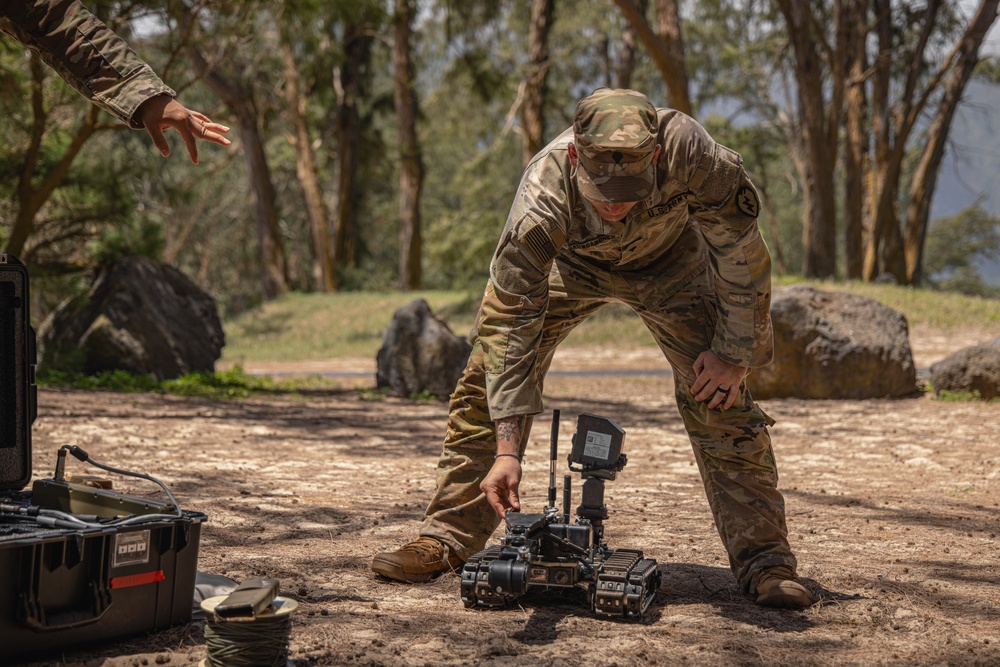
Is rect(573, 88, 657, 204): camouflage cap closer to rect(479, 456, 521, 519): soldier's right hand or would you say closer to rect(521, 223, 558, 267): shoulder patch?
rect(521, 223, 558, 267): shoulder patch

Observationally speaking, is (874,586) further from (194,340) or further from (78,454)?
(194,340)

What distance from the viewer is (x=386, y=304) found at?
86.6 feet

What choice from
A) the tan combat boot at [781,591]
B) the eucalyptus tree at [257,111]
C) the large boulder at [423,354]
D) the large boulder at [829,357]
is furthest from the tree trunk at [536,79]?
the tan combat boot at [781,591]

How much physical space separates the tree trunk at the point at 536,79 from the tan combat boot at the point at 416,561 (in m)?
21.1

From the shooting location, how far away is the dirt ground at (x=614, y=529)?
11.8 ft

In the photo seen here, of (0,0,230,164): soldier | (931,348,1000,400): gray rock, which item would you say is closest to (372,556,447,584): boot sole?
(0,0,230,164): soldier

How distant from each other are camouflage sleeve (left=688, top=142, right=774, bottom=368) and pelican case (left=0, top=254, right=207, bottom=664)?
6.81 feet

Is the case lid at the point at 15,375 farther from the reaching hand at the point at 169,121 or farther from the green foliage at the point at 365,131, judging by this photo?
the green foliage at the point at 365,131

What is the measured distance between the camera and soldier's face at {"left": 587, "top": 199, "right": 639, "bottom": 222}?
3660 mm

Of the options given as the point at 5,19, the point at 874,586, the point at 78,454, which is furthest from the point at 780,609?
the point at 5,19

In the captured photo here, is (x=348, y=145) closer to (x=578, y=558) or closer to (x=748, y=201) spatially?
(x=748, y=201)

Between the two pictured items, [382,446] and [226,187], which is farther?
[226,187]

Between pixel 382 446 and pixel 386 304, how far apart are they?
58.6 ft

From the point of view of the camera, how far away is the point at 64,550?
10.5 feet
